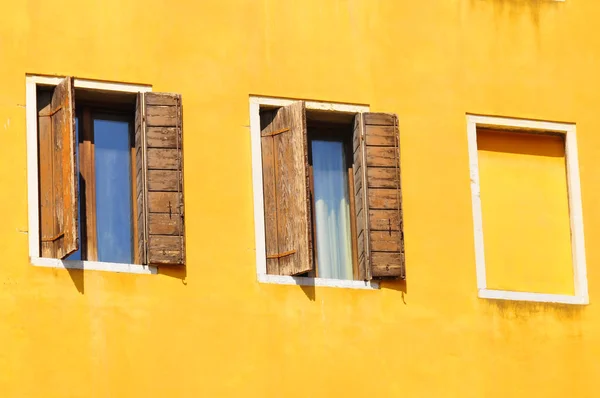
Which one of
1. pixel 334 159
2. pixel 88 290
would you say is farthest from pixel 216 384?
pixel 334 159

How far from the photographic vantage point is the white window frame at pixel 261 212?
53.1 ft

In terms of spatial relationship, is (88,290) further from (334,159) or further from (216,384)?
(334,159)

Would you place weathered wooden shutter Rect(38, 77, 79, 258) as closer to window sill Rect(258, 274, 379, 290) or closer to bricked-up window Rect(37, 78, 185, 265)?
bricked-up window Rect(37, 78, 185, 265)

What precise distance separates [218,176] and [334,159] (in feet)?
4.01

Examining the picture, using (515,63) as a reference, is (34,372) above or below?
below

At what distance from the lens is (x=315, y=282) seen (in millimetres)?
16297

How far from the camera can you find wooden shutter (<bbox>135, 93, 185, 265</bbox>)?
1588 centimetres

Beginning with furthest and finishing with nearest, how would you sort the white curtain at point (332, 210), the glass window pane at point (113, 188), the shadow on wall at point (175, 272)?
the white curtain at point (332, 210) < the glass window pane at point (113, 188) < the shadow on wall at point (175, 272)

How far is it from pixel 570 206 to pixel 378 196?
188cm

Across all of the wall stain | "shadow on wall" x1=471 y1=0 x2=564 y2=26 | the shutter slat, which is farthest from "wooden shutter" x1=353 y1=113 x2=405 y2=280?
"shadow on wall" x1=471 y1=0 x2=564 y2=26

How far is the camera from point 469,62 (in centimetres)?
1747

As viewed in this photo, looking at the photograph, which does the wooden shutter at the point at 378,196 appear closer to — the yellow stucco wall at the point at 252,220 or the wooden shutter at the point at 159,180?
the yellow stucco wall at the point at 252,220

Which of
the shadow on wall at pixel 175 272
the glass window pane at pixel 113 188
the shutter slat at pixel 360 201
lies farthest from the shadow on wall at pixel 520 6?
the shadow on wall at pixel 175 272

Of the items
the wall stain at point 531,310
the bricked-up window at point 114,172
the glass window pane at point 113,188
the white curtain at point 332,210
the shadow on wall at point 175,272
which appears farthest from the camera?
the wall stain at point 531,310
